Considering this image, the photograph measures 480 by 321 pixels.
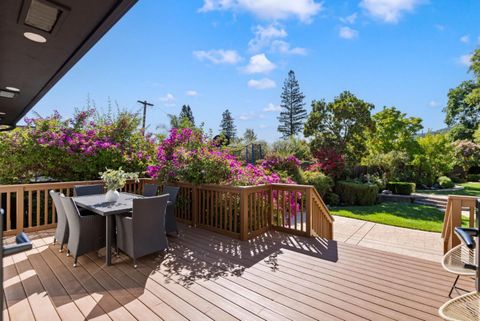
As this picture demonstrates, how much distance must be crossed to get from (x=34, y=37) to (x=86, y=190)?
9.94 ft

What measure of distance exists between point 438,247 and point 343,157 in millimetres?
7511

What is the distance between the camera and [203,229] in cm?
464

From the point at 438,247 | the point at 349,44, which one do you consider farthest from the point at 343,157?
the point at 438,247

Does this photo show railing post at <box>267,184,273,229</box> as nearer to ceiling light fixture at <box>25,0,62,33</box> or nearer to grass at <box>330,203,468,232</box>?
ceiling light fixture at <box>25,0,62,33</box>

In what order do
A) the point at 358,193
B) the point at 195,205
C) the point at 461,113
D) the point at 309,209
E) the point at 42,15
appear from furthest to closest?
the point at 461,113
the point at 358,193
the point at 195,205
the point at 309,209
the point at 42,15

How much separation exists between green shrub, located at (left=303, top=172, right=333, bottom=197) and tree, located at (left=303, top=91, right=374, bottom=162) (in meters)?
2.71

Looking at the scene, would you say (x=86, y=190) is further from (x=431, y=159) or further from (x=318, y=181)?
(x=431, y=159)

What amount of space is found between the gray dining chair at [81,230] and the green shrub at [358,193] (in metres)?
11.0

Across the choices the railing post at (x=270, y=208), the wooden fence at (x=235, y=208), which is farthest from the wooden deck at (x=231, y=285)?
the railing post at (x=270, y=208)

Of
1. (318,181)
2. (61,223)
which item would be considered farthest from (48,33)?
(318,181)

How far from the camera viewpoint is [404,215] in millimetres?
9289

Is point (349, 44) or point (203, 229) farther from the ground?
point (349, 44)

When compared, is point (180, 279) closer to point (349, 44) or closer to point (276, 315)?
point (276, 315)

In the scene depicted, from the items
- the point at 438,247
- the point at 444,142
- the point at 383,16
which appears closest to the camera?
the point at 438,247
